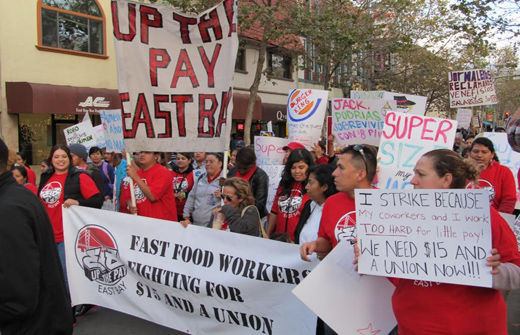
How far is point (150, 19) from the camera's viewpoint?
15.4ft

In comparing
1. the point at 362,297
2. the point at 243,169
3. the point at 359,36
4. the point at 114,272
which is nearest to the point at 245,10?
the point at 359,36

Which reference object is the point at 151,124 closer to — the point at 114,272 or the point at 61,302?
the point at 114,272

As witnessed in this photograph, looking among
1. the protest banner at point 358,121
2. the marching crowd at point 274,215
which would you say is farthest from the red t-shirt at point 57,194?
the protest banner at point 358,121

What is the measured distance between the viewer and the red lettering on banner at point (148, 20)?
4664 millimetres

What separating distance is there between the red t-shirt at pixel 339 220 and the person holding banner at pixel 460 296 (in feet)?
2.08

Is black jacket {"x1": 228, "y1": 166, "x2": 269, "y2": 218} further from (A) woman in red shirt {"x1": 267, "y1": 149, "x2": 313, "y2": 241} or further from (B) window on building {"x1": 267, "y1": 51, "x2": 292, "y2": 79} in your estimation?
(B) window on building {"x1": 267, "y1": 51, "x2": 292, "y2": 79}

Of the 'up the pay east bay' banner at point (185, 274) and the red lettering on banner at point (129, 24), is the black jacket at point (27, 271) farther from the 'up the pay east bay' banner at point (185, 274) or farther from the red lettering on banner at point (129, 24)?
the red lettering on banner at point (129, 24)

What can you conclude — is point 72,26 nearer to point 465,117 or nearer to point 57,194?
point 57,194

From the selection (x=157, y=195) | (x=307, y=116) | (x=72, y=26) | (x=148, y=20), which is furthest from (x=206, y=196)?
(x=72, y=26)

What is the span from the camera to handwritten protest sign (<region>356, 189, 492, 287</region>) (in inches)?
84.6

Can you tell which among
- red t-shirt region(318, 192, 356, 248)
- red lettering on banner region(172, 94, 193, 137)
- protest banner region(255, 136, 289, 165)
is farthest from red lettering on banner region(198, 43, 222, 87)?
protest banner region(255, 136, 289, 165)

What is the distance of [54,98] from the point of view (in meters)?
15.2

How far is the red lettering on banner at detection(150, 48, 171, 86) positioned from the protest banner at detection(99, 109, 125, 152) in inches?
162

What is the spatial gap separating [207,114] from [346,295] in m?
2.43
